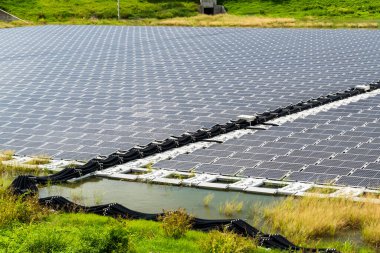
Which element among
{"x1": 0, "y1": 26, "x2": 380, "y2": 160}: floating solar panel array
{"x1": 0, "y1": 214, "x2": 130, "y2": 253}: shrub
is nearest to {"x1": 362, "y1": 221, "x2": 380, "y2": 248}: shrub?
{"x1": 0, "y1": 214, "x2": 130, "y2": 253}: shrub

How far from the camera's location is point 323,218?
11.9 meters

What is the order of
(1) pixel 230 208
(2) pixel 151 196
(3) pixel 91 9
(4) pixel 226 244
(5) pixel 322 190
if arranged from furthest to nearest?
1. (3) pixel 91 9
2. (2) pixel 151 196
3. (5) pixel 322 190
4. (1) pixel 230 208
5. (4) pixel 226 244

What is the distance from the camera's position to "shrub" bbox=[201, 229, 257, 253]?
993cm

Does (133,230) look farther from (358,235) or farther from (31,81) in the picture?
(31,81)

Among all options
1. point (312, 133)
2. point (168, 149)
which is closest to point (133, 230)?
point (168, 149)

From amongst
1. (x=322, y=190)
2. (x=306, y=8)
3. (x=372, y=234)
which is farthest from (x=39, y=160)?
(x=306, y=8)

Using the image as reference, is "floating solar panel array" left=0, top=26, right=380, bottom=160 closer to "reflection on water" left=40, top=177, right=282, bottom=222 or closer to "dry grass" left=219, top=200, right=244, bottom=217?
"reflection on water" left=40, top=177, right=282, bottom=222

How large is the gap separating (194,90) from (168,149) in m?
9.19

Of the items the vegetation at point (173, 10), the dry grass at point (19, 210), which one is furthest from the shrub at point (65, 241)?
the vegetation at point (173, 10)

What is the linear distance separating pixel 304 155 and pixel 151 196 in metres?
4.29

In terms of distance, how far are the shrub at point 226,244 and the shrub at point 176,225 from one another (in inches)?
32.2

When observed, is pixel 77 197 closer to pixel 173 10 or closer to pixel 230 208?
pixel 230 208

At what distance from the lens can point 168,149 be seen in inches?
710

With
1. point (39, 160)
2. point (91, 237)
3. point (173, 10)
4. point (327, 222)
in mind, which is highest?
point (91, 237)
